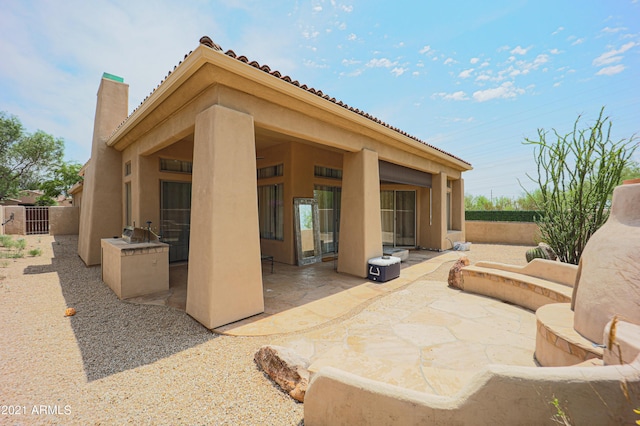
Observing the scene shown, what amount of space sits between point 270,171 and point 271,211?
1510 mm

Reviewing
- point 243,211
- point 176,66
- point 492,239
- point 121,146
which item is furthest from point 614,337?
point 492,239

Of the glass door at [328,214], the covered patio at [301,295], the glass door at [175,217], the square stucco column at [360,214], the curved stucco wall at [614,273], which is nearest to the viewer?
the curved stucco wall at [614,273]

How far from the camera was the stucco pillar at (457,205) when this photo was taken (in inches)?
553

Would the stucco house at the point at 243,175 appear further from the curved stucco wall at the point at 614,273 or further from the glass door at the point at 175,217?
the curved stucco wall at the point at 614,273

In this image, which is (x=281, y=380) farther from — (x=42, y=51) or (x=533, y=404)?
(x=42, y=51)

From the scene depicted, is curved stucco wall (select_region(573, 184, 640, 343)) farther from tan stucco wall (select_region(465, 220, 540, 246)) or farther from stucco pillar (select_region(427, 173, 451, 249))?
tan stucco wall (select_region(465, 220, 540, 246))

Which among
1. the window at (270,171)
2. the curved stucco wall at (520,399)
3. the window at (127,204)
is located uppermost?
the window at (270,171)

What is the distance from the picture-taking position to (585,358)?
2535 mm

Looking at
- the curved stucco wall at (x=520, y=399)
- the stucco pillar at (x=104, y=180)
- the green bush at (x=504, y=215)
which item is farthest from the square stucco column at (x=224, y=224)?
the green bush at (x=504, y=215)

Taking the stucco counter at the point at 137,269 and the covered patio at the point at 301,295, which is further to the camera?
the stucco counter at the point at 137,269

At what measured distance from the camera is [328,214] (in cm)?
1030

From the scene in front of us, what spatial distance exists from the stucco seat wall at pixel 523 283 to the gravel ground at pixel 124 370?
12.9 feet

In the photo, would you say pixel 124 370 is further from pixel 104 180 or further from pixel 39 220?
pixel 39 220

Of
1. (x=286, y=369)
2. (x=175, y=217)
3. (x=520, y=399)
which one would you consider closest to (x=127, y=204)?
(x=175, y=217)
